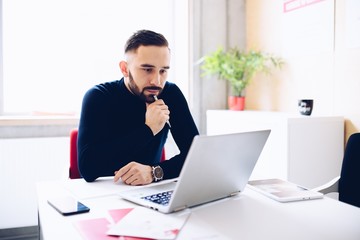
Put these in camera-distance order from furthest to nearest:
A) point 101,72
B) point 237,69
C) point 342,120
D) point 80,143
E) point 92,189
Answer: point 101,72
point 237,69
point 342,120
point 80,143
point 92,189

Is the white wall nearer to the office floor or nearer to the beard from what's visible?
the office floor

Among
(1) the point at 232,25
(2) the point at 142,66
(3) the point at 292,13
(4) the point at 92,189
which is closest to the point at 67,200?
(4) the point at 92,189

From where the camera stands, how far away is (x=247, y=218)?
100 centimetres

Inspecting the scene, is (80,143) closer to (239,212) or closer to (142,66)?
(142,66)

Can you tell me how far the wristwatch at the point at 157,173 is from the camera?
4.59 ft

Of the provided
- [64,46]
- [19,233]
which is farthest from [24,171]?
[64,46]

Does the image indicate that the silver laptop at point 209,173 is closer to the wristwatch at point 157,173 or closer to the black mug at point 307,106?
the wristwatch at point 157,173

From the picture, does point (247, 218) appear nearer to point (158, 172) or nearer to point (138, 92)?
point (158, 172)

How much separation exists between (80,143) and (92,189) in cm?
29

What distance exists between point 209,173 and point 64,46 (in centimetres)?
243

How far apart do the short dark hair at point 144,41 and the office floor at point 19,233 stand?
71.5 inches

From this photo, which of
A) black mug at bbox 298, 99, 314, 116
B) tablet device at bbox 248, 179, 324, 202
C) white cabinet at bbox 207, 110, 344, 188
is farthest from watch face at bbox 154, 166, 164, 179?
black mug at bbox 298, 99, 314, 116

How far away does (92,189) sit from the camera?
1304mm

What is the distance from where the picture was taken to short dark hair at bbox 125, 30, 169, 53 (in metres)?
1.61
